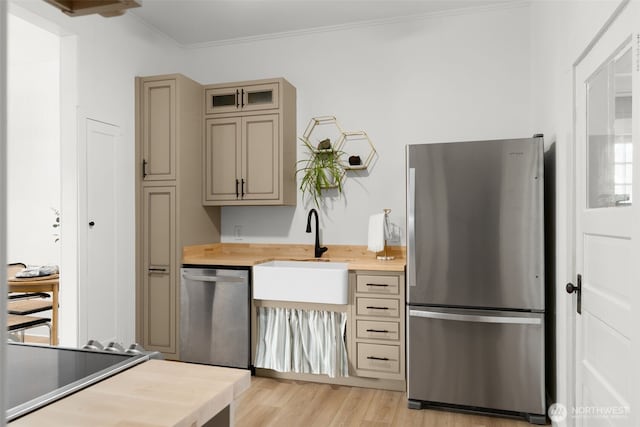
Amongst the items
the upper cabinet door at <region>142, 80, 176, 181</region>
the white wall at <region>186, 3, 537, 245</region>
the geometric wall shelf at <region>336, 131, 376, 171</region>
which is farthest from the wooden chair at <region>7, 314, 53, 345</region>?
the geometric wall shelf at <region>336, 131, 376, 171</region>

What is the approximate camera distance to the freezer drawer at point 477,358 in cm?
255

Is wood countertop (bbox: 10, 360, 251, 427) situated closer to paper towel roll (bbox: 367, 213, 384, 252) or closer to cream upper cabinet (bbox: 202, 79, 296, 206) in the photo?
paper towel roll (bbox: 367, 213, 384, 252)

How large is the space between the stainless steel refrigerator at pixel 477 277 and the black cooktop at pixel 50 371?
6.51 feet

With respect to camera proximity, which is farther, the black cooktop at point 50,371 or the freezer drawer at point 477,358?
the freezer drawer at point 477,358

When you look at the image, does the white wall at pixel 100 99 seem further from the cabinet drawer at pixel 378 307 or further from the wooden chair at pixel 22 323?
the cabinet drawer at pixel 378 307

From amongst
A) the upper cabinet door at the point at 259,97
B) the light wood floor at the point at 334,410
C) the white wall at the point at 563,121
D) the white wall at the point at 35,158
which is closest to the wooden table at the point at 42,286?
the white wall at the point at 35,158

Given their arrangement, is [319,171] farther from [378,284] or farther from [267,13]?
[267,13]

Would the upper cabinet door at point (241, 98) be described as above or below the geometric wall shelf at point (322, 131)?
above

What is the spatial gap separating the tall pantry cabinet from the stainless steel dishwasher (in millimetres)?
162

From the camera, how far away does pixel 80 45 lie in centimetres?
305

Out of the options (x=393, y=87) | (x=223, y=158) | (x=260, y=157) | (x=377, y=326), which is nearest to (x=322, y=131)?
(x=260, y=157)

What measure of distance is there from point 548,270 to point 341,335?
144 centimetres

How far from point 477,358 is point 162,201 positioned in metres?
2.61

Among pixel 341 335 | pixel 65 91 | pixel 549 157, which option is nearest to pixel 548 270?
pixel 549 157
